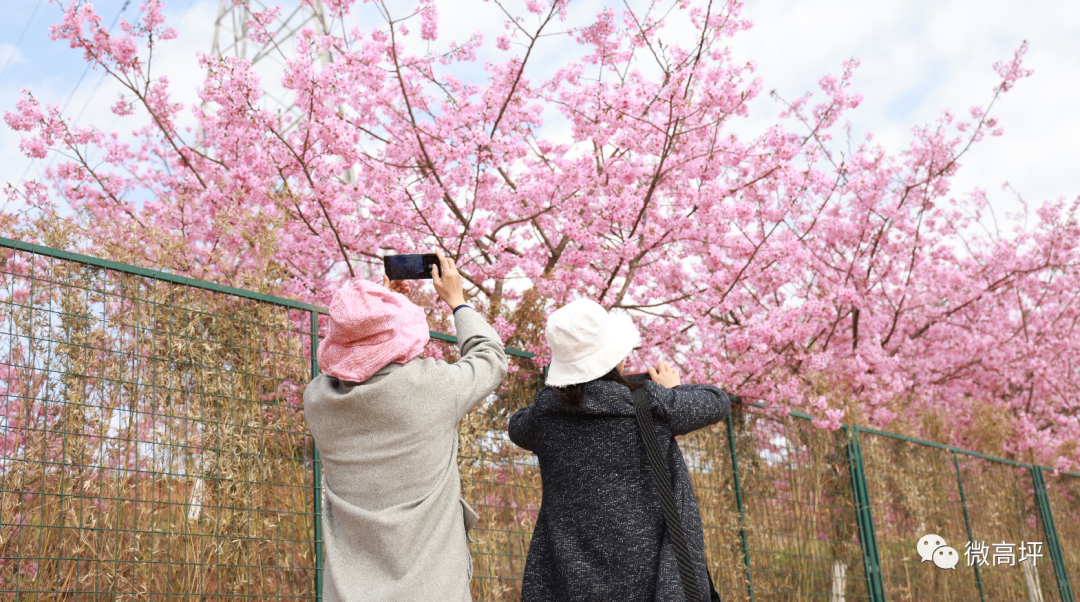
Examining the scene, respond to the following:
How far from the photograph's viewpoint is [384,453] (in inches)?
81.1

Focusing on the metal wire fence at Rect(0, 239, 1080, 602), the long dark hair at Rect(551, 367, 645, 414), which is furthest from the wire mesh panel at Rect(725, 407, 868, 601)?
the long dark hair at Rect(551, 367, 645, 414)

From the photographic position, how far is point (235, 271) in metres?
5.30

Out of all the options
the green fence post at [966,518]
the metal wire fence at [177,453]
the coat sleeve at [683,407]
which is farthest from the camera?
the green fence post at [966,518]

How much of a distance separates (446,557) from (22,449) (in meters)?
1.83

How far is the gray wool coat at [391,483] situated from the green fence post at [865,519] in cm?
413

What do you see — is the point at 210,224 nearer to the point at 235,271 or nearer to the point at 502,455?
the point at 235,271

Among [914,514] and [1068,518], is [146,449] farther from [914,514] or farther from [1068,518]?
[1068,518]

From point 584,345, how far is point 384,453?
64 centimetres

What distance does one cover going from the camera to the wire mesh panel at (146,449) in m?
2.93

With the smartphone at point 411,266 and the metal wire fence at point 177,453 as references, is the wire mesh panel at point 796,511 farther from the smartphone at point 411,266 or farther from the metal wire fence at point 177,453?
the smartphone at point 411,266

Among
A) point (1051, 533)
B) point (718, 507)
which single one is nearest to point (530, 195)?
point (718, 507)

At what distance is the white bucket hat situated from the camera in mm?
2318

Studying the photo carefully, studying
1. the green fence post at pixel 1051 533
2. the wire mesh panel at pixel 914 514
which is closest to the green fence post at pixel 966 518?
the wire mesh panel at pixel 914 514

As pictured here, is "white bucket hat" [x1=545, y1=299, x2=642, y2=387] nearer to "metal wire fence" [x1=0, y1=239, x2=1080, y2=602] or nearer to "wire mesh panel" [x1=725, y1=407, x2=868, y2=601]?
"metal wire fence" [x1=0, y1=239, x2=1080, y2=602]
